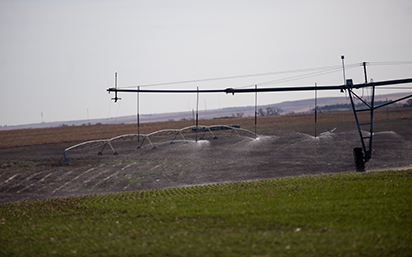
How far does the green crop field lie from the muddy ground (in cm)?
864

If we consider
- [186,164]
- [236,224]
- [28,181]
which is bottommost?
[28,181]

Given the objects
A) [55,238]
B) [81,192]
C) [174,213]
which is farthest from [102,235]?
[81,192]

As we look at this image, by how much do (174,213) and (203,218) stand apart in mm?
1077

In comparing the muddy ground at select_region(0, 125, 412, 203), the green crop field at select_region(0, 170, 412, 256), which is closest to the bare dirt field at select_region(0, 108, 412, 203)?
the muddy ground at select_region(0, 125, 412, 203)

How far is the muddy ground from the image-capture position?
851 inches

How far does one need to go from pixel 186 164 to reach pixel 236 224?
18.5 meters

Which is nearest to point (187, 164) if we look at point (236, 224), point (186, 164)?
point (186, 164)

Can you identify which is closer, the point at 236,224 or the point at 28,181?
the point at 236,224

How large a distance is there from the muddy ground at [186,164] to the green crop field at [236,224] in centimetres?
864

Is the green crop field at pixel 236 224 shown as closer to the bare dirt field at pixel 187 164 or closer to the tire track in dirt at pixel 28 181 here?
the bare dirt field at pixel 187 164

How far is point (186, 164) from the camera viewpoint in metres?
27.1

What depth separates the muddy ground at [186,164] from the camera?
2161 centimetres

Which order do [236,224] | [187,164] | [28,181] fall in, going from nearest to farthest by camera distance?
[236,224]
[28,181]
[187,164]

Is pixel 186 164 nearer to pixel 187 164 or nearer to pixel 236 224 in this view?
pixel 187 164
